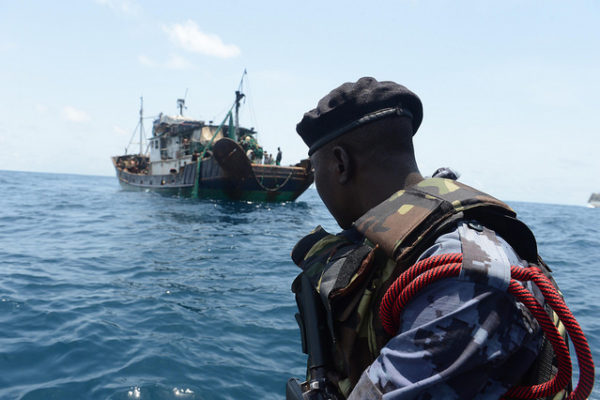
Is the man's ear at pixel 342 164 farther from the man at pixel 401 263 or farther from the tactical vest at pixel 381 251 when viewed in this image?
the tactical vest at pixel 381 251

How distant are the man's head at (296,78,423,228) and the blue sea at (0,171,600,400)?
2581 millimetres

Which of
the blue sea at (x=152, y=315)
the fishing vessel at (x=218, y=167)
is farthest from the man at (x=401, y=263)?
the fishing vessel at (x=218, y=167)

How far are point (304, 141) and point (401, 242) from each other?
2.29ft

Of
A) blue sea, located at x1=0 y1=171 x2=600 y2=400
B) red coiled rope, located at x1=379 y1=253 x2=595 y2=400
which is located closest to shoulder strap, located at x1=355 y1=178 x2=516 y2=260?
red coiled rope, located at x1=379 y1=253 x2=595 y2=400

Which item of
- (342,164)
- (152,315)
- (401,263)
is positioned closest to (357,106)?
(342,164)

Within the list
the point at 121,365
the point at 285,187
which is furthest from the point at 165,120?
the point at 121,365

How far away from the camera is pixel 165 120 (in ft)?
104

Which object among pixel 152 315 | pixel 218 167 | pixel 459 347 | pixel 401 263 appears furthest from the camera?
pixel 218 167

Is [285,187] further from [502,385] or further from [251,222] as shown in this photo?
[502,385]

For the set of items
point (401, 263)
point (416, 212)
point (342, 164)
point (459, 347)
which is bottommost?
point (459, 347)

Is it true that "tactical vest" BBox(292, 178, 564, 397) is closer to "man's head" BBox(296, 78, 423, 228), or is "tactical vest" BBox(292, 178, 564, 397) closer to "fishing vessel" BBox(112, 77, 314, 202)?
"man's head" BBox(296, 78, 423, 228)

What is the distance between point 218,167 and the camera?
21.0 m

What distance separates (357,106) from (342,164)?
22 cm

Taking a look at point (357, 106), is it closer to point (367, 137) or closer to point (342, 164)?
point (367, 137)
